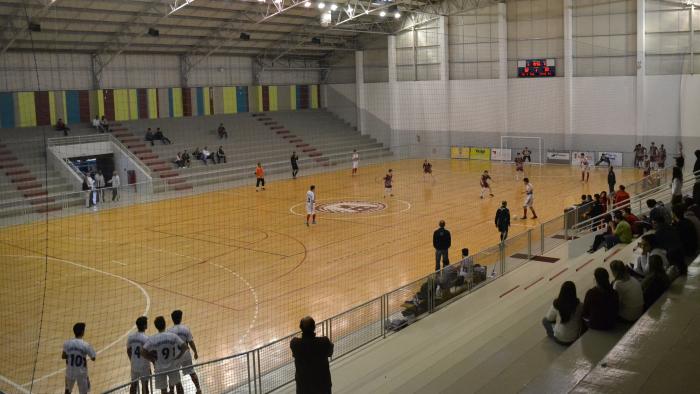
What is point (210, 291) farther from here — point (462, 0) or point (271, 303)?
point (462, 0)

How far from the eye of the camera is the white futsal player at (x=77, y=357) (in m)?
8.00

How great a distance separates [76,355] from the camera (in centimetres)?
802

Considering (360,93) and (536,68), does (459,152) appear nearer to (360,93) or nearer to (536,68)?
(536,68)

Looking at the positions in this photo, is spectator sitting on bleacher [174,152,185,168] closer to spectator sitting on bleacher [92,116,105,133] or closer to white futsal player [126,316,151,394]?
spectator sitting on bleacher [92,116,105,133]

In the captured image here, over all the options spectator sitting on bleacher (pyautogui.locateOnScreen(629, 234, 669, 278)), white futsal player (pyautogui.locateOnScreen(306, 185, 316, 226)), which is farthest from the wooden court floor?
spectator sitting on bleacher (pyautogui.locateOnScreen(629, 234, 669, 278))

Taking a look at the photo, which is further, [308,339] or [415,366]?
[415,366]

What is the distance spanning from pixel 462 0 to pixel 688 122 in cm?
1312

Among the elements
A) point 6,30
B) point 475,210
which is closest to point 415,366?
point 475,210

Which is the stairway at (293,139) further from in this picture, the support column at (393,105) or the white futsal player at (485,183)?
the white futsal player at (485,183)

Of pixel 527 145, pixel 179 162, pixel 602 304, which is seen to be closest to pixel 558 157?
pixel 527 145

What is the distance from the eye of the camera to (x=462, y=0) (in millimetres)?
35781

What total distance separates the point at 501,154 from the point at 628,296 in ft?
101

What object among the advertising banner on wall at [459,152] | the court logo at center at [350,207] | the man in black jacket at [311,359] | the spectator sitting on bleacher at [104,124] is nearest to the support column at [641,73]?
the advertising banner on wall at [459,152]

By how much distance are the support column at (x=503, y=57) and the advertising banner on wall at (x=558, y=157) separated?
2792mm
